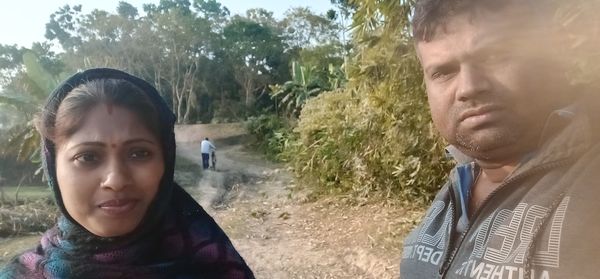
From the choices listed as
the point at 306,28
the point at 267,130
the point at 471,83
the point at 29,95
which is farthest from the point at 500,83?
the point at 306,28

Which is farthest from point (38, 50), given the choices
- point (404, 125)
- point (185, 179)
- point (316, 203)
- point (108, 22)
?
point (404, 125)

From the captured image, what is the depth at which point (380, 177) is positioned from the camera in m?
7.68

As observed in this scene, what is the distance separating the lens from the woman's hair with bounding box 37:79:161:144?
1392 mm

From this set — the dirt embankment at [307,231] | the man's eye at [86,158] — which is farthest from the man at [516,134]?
the dirt embankment at [307,231]

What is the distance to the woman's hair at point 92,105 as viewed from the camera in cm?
139

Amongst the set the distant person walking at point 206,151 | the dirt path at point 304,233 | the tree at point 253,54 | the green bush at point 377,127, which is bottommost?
the dirt path at point 304,233

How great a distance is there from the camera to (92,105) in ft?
4.57

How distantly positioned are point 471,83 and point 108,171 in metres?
0.90

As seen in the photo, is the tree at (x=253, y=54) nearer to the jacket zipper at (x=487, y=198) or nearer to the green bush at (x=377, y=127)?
the green bush at (x=377, y=127)

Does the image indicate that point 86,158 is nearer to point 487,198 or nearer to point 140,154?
point 140,154

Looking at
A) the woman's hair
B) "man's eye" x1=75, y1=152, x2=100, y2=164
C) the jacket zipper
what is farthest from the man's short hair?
"man's eye" x1=75, y1=152, x2=100, y2=164

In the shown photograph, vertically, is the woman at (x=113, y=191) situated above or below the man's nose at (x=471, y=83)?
below

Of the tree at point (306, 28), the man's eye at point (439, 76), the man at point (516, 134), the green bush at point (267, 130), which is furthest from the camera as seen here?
the tree at point (306, 28)

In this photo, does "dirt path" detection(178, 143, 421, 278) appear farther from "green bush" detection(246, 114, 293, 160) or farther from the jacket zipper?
"green bush" detection(246, 114, 293, 160)
